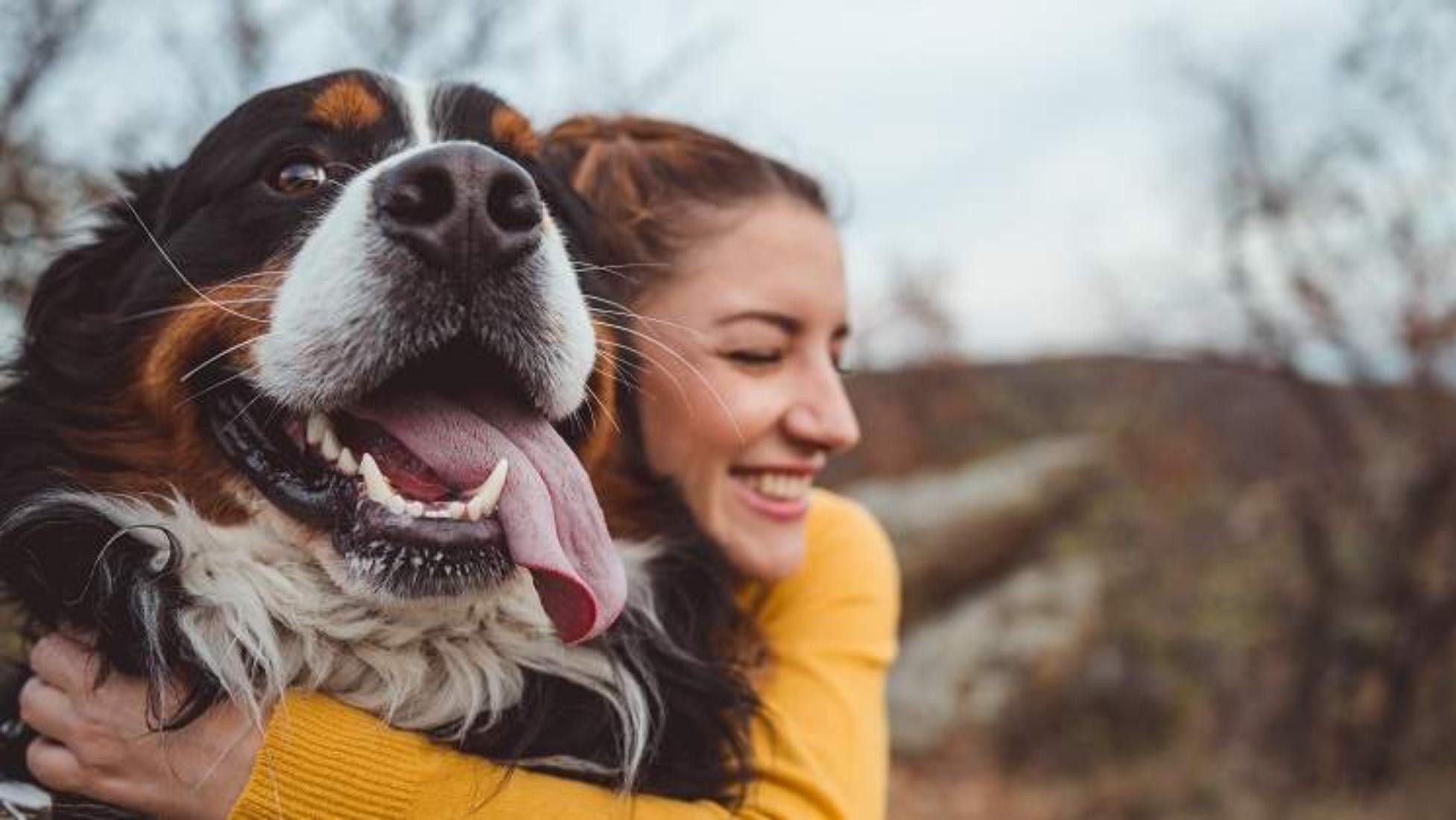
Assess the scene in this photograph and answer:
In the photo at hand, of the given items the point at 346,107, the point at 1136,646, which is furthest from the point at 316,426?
the point at 1136,646

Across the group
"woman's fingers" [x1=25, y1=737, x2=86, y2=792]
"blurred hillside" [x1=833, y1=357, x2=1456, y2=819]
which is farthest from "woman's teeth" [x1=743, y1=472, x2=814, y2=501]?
"blurred hillside" [x1=833, y1=357, x2=1456, y2=819]

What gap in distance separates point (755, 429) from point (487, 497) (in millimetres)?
971

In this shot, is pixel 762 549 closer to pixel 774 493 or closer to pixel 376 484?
pixel 774 493

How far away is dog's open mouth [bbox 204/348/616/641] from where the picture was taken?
1.90m

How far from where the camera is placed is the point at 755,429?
9.12 feet

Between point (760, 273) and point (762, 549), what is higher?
point (760, 273)

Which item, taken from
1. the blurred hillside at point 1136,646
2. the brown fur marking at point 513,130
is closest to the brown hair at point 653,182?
the brown fur marking at point 513,130

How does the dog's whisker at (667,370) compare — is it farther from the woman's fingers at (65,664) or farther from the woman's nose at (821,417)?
the woman's fingers at (65,664)

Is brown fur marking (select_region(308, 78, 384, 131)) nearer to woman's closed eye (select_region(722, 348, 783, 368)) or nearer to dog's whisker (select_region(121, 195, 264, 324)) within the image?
dog's whisker (select_region(121, 195, 264, 324))

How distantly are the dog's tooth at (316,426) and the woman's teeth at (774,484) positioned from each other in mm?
1038

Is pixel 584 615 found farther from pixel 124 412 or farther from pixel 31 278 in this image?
pixel 31 278

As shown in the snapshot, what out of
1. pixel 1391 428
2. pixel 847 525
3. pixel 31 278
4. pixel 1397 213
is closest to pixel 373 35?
pixel 31 278

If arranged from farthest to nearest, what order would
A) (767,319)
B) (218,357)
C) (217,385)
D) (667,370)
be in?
(767,319)
(667,370)
(217,385)
(218,357)

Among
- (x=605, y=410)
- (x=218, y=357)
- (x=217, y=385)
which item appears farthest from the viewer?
(x=605, y=410)
